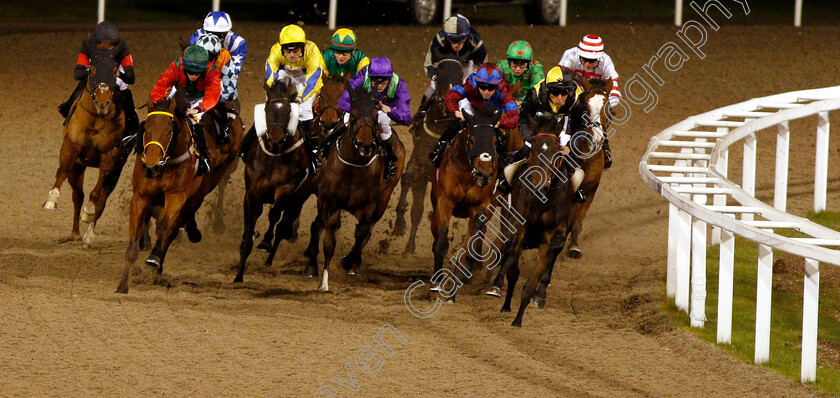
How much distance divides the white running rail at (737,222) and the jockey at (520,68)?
128 cm

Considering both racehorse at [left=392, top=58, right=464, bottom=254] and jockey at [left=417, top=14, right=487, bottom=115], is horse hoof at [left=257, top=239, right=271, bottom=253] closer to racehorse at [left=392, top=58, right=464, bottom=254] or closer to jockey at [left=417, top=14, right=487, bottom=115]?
racehorse at [left=392, top=58, right=464, bottom=254]

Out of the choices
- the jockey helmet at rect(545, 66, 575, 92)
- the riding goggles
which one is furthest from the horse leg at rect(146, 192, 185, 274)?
the jockey helmet at rect(545, 66, 575, 92)

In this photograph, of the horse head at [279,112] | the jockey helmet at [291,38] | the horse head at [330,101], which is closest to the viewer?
the horse head at [279,112]

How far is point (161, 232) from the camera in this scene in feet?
31.2

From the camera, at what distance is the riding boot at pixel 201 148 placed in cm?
947

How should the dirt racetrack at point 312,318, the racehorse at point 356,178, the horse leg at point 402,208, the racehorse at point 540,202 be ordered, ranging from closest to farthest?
the dirt racetrack at point 312,318
the racehorse at point 540,202
the racehorse at point 356,178
the horse leg at point 402,208

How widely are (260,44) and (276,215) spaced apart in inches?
292

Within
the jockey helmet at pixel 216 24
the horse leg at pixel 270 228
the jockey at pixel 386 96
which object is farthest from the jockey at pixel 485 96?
the jockey helmet at pixel 216 24

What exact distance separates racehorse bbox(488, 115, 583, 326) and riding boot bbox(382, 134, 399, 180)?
1161 mm

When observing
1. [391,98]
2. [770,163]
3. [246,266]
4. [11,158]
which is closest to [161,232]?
[246,266]

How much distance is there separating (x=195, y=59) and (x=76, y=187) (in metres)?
2.33

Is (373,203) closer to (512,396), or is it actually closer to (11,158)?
(512,396)

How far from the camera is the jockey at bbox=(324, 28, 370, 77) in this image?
33.2 ft

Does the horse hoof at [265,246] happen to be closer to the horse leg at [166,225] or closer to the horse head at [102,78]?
the horse leg at [166,225]
